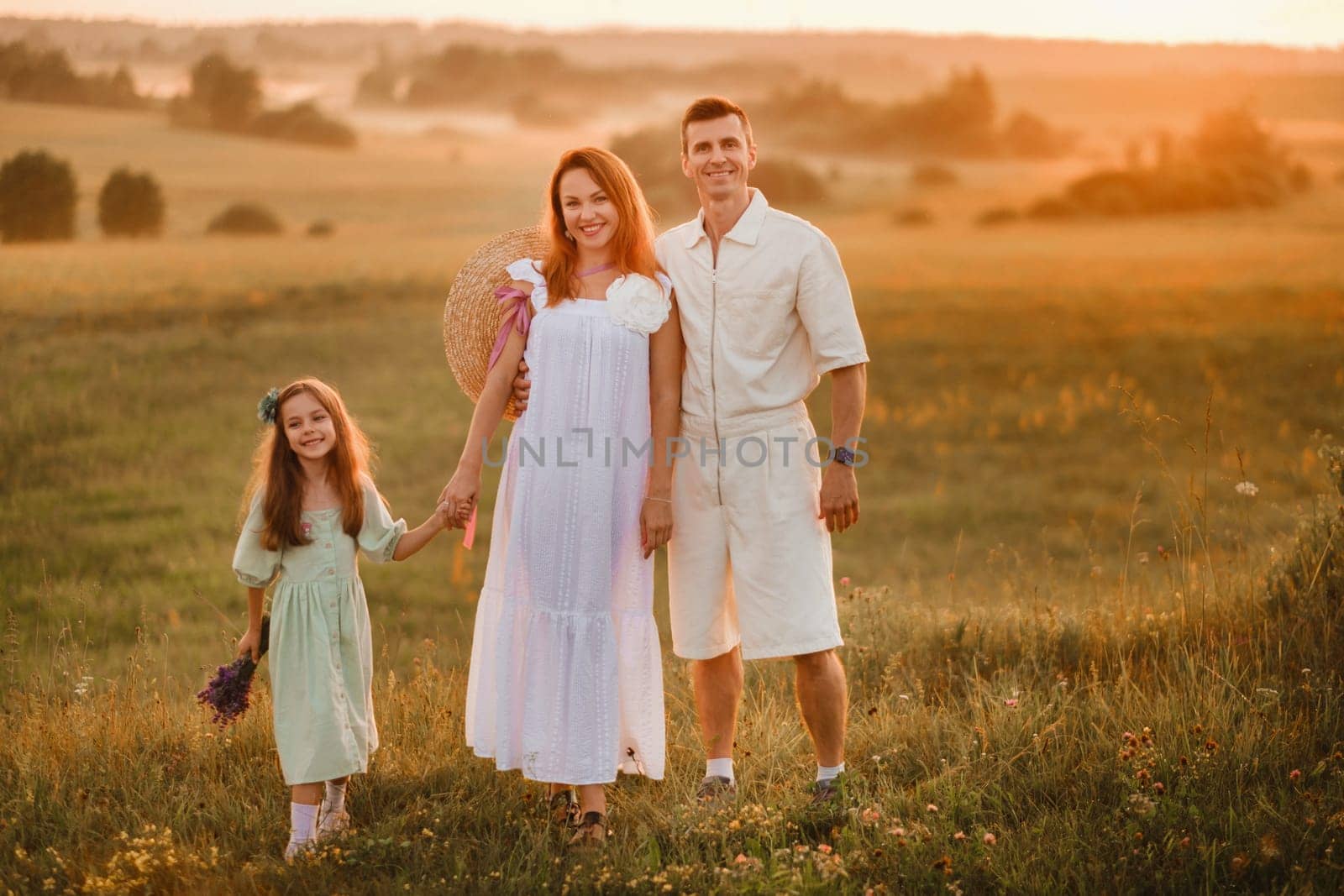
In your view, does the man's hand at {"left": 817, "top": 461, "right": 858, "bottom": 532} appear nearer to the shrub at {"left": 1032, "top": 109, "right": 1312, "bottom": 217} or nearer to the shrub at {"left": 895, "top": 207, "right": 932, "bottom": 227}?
the shrub at {"left": 895, "top": 207, "right": 932, "bottom": 227}

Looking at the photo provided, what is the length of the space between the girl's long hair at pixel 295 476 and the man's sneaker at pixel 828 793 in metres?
1.78

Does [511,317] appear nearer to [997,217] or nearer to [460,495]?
[460,495]

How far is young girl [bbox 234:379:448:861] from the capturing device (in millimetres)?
3686

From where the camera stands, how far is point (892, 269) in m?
24.4

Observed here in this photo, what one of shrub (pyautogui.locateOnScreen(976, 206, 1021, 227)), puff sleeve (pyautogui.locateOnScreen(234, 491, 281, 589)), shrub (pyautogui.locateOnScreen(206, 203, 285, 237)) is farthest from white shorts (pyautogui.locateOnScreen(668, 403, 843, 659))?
shrub (pyautogui.locateOnScreen(976, 206, 1021, 227))

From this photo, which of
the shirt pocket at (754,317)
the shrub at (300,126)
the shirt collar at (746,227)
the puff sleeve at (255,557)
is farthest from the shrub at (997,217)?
the puff sleeve at (255,557)

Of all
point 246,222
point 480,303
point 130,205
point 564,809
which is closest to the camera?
point 564,809

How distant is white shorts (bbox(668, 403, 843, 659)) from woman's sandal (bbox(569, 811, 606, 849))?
0.61 m

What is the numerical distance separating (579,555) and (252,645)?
1.10 m

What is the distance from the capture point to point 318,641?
3.70 metres

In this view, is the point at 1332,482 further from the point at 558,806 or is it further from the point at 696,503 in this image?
the point at 558,806

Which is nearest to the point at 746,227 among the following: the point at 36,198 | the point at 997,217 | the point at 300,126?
the point at 36,198

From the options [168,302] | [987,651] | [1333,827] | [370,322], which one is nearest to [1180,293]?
[370,322]

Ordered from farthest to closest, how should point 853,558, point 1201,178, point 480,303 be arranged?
1. point 1201,178
2. point 853,558
3. point 480,303
